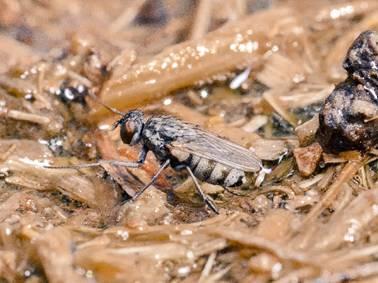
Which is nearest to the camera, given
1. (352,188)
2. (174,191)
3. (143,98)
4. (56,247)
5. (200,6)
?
(56,247)

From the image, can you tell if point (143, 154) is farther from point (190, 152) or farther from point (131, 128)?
point (190, 152)

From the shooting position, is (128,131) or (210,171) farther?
(128,131)

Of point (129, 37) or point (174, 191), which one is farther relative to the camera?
point (129, 37)

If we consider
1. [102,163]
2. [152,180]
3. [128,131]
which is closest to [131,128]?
[128,131]

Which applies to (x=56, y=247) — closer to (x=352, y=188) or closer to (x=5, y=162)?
(x=5, y=162)

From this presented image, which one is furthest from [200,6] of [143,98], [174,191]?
[174,191]

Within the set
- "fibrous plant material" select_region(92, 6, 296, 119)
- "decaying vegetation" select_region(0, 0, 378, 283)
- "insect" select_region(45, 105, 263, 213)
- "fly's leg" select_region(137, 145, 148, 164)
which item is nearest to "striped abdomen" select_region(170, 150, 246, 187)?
"insect" select_region(45, 105, 263, 213)

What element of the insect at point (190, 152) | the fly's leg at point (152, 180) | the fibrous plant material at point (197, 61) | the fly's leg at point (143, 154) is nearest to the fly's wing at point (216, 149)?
the insect at point (190, 152)
